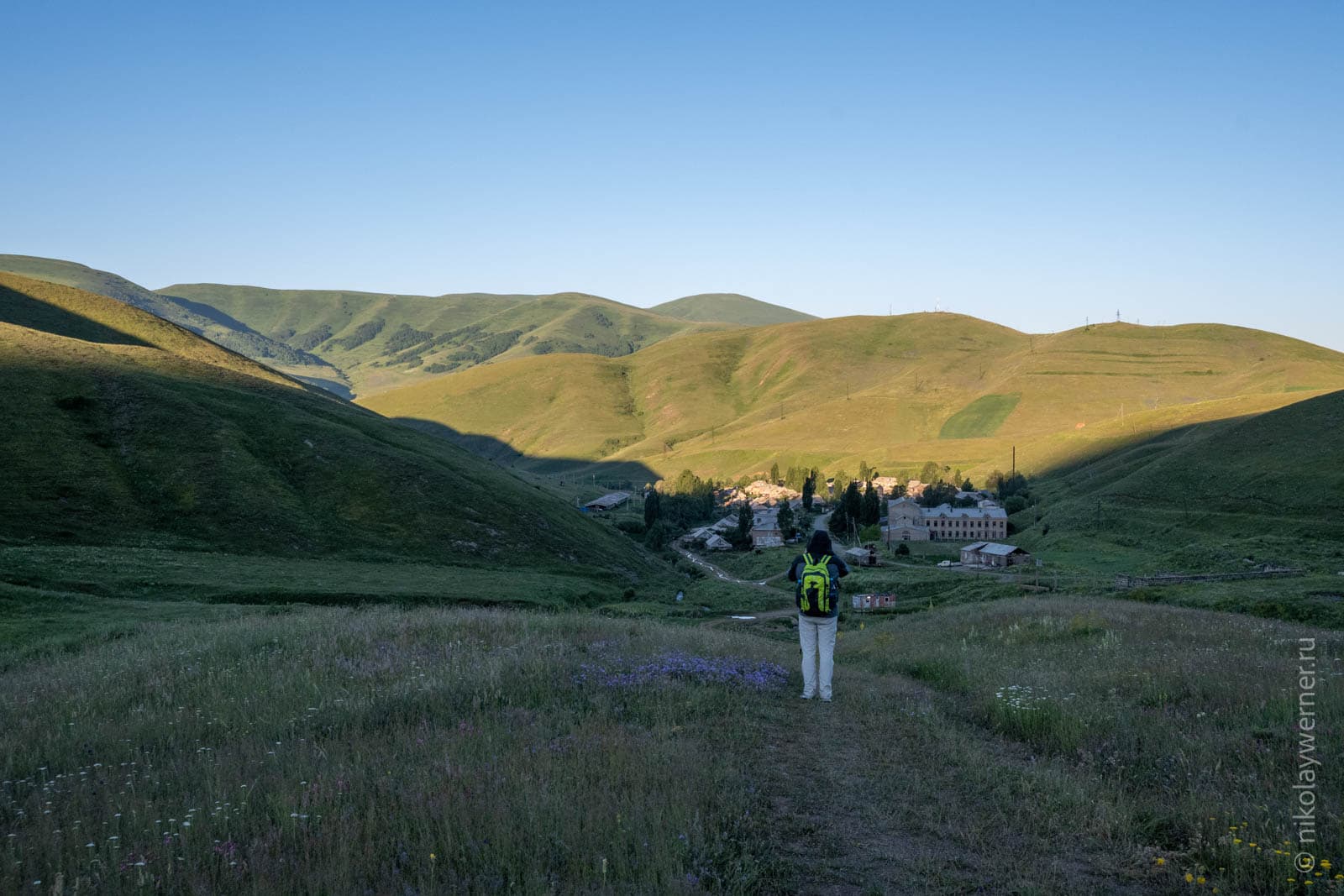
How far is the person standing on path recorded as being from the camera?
46.2 feet

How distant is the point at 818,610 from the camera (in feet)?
47.4

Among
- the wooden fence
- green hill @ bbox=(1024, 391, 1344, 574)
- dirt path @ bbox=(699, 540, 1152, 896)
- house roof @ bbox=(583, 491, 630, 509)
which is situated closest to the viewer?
dirt path @ bbox=(699, 540, 1152, 896)

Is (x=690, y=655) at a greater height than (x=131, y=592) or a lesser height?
greater

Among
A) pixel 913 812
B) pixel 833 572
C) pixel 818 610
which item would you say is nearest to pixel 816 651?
pixel 818 610

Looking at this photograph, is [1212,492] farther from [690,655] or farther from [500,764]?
[500,764]

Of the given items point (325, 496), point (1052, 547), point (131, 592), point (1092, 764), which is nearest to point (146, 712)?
point (1092, 764)

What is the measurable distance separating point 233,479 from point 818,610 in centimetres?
6710

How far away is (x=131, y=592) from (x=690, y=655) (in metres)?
39.5

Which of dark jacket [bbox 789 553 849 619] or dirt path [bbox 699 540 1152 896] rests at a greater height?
dark jacket [bbox 789 553 849 619]

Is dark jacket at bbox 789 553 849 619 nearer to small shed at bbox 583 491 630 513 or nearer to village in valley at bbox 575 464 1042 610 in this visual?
village in valley at bbox 575 464 1042 610

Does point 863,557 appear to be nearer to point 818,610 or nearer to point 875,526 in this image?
point 875,526

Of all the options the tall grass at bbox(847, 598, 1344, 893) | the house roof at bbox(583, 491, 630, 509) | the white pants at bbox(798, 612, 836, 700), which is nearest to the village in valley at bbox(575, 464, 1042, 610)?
the house roof at bbox(583, 491, 630, 509)

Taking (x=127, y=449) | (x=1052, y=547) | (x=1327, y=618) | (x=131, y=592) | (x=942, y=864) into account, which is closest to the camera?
(x=942, y=864)

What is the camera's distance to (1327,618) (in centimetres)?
3556
